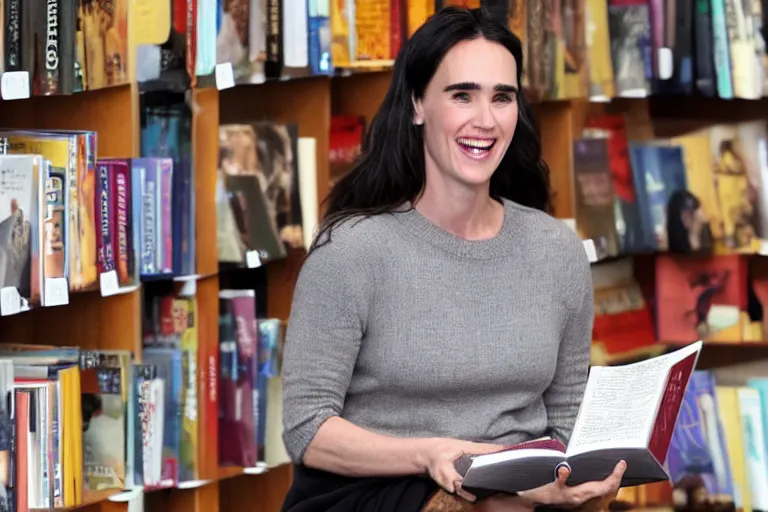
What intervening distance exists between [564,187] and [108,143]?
55.8 inches

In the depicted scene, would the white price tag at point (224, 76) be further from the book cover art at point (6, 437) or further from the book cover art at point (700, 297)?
the book cover art at point (700, 297)

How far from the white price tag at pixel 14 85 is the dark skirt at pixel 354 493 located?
840 millimetres

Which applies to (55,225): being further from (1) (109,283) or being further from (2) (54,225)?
(1) (109,283)

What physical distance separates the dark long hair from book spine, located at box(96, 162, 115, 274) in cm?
53

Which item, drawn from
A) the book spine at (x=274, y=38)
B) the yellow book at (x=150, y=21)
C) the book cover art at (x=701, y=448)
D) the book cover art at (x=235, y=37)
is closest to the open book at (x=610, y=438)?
the yellow book at (x=150, y=21)

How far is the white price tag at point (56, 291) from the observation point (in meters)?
2.45

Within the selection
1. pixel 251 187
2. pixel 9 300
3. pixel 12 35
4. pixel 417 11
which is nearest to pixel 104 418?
pixel 9 300

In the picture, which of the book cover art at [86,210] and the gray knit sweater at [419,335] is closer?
the gray knit sweater at [419,335]

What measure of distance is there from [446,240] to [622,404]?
1.52ft

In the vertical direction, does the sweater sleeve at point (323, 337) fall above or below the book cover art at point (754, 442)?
above

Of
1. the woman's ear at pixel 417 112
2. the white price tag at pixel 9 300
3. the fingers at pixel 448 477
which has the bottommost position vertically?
the fingers at pixel 448 477

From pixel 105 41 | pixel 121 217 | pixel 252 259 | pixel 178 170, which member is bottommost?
pixel 252 259

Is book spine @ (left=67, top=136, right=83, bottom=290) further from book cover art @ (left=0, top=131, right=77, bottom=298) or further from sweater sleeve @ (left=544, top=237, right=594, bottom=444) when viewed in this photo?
sweater sleeve @ (left=544, top=237, right=594, bottom=444)

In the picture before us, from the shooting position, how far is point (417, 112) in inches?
89.0
